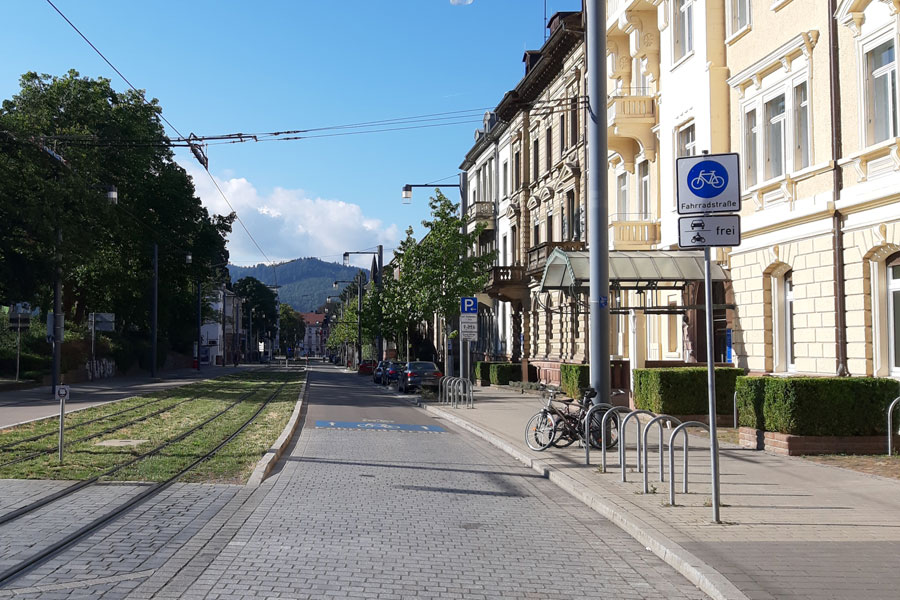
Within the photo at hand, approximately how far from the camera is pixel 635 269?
69.7 ft

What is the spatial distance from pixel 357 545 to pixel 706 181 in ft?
16.2

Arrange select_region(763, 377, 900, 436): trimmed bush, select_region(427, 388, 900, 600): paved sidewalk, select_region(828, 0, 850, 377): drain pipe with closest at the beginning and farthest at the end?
1. select_region(427, 388, 900, 600): paved sidewalk
2. select_region(763, 377, 900, 436): trimmed bush
3. select_region(828, 0, 850, 377): drain pipe

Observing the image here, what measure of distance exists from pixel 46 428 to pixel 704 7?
1738 cm

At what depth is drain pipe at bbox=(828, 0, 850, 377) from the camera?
52.7 feet

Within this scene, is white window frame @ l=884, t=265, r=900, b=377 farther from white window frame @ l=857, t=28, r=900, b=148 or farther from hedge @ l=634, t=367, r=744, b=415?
hedge @ l=634, t=367, r=744, b=415

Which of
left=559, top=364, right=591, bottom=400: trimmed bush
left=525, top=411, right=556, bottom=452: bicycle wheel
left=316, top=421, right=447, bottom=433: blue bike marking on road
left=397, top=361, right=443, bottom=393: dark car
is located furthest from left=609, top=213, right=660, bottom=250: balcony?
left=397, top=361, right=443, bottom=393: dark car

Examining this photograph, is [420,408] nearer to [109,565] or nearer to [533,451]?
[533,451]

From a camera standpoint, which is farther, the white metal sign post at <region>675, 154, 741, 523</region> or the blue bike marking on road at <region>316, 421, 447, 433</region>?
the blue bike marking on road at <region>316, 421, 447, 433</region>

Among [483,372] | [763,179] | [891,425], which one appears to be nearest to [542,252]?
[483,372]

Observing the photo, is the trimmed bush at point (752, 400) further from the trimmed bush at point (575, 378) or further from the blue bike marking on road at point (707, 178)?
the trimmed bush at point (575, 378)

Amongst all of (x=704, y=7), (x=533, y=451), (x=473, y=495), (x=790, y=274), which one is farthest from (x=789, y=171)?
(x=473, y=495)

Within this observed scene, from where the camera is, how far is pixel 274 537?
8.01 m

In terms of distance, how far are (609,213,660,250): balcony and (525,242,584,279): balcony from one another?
6.34 metres

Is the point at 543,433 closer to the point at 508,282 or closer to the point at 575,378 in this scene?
the point at 575,378
